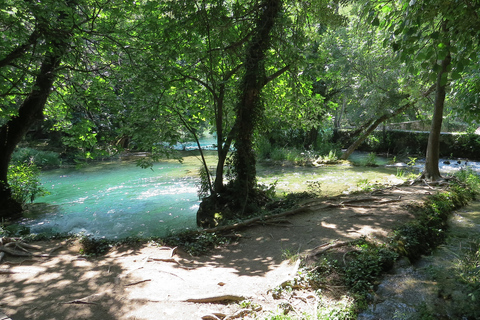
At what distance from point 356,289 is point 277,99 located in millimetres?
7348

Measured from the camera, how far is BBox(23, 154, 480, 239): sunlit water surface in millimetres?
9297

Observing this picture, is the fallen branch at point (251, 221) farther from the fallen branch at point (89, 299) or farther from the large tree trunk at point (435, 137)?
the large tree trunk at point (435, 137)

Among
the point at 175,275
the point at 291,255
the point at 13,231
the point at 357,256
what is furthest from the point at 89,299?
the point at 13,231

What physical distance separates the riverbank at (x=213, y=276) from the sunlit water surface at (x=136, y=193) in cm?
223

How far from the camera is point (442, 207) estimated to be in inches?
283

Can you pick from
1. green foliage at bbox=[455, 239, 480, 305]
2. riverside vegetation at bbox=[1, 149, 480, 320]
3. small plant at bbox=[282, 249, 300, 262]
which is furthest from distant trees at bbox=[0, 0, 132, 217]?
green foliage at bbox=[455, 239, 480, 305]

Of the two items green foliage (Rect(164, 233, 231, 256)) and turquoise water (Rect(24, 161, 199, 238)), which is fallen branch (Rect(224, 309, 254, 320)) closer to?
green foliage (Rect(164, 233, 231, 256))

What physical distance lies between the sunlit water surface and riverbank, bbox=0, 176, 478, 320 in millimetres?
2227

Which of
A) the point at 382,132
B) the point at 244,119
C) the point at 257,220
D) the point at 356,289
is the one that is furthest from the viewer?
the point at 382,132

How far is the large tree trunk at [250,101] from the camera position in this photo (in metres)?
7.59

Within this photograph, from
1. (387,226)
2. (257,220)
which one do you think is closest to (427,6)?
(387,226)

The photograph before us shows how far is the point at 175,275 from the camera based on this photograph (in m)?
4.47

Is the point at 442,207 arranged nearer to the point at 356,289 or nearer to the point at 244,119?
the point at 356,289

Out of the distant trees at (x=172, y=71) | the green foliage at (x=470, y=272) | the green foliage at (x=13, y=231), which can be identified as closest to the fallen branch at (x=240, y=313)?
the green foliage at (x=470, y=272)
